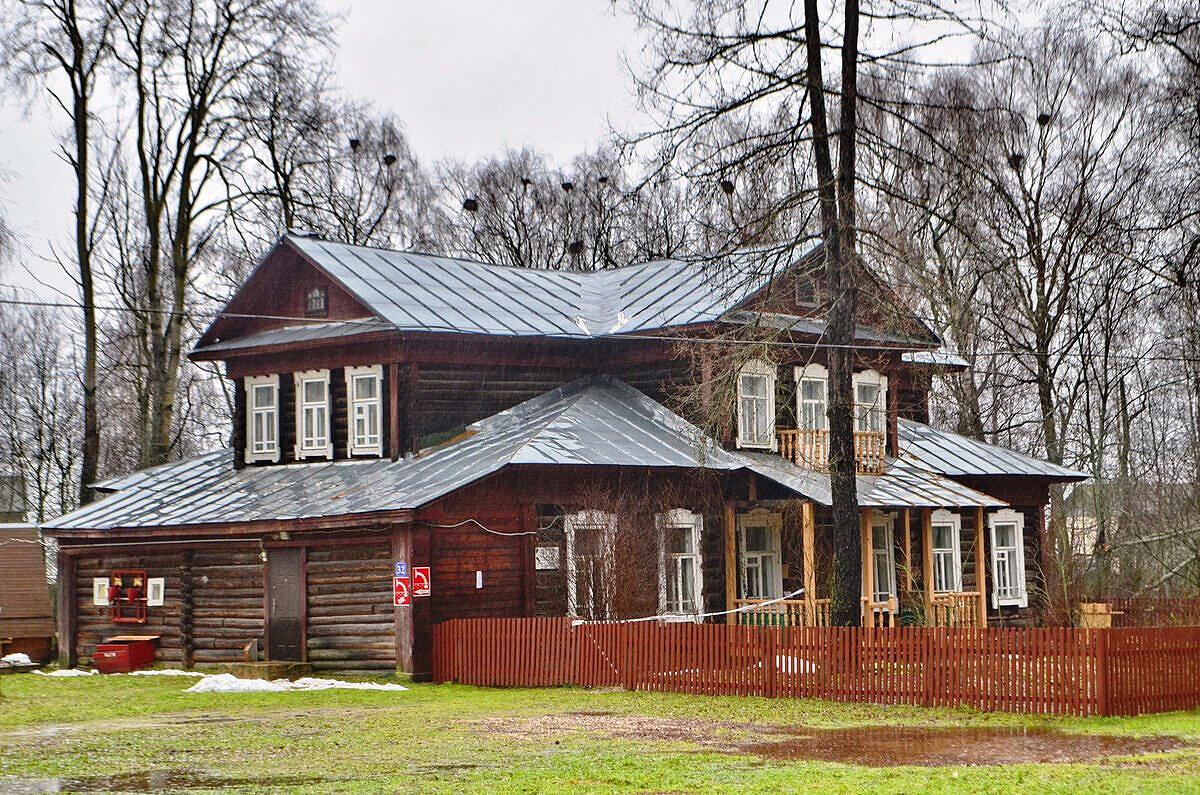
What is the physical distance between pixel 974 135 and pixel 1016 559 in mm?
Result: 11002

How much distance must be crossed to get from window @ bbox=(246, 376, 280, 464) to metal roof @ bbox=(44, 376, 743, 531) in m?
0.36

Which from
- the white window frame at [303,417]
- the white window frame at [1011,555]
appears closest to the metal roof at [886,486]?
the white window frame at [1011,555]

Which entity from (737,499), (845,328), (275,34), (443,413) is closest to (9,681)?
(443,413)

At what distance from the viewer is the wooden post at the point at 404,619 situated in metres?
27.2

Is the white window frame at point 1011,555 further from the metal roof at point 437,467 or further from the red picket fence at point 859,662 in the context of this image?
the red picket fence at point 859,662

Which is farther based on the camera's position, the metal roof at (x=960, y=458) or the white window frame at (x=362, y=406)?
the metal roof at (x=960, y=458)

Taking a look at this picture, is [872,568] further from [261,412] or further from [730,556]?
[261,412]

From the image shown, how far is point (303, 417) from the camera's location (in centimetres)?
3328

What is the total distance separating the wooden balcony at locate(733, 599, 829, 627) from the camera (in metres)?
28.2

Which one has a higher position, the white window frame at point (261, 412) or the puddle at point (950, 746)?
the white window frame at point (261, 412)

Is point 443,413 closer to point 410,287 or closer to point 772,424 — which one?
point 410,287

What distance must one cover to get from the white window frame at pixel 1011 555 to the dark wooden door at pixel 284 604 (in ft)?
53.6

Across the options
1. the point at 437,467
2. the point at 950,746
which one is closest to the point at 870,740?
the point at 950,746

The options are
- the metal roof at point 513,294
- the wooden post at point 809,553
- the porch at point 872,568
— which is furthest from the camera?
the metal roof at point 513,294
